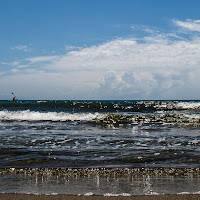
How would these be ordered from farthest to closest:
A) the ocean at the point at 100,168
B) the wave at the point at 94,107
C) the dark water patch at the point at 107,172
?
1. the wave at the point at 94,107
2. the dark water patch at the point at 107,172
3. the ocean at the point at 100,168

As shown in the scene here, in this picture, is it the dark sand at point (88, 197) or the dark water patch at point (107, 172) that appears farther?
the dark water patch at point (107, 172)

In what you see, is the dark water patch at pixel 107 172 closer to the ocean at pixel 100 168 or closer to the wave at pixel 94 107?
the ocean at pixel 100 168

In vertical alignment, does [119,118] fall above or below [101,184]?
above

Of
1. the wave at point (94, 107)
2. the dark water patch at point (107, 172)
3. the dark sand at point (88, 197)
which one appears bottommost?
the dark water patch at point (107, 172)

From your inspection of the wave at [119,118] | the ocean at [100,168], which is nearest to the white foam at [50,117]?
the wave at [119,118]

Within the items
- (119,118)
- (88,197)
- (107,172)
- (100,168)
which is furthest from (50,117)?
(88,197)

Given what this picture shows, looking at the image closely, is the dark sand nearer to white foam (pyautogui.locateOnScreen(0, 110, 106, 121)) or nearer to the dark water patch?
the dark water patch

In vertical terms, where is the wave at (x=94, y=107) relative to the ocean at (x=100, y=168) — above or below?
above

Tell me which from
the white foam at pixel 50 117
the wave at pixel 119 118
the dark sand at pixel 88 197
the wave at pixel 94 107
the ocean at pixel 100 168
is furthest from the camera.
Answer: the wave at pixel 94 107

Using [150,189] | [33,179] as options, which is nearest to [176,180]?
[150,189]

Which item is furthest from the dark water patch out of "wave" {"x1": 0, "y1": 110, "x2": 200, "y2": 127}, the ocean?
"wave" {"x1": 0, "y1": 110, "x2": 200, "y2": 127}

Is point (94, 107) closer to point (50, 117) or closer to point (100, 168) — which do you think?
point (50, 117)

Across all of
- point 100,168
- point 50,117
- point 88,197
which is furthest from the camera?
point 50,117

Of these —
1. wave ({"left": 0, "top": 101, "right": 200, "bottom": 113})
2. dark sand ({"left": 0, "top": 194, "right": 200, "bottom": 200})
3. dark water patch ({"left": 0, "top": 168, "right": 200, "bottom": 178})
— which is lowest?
dark water patch ({"left": 0, "top": 168, "right": 200, "bottom": 178})
